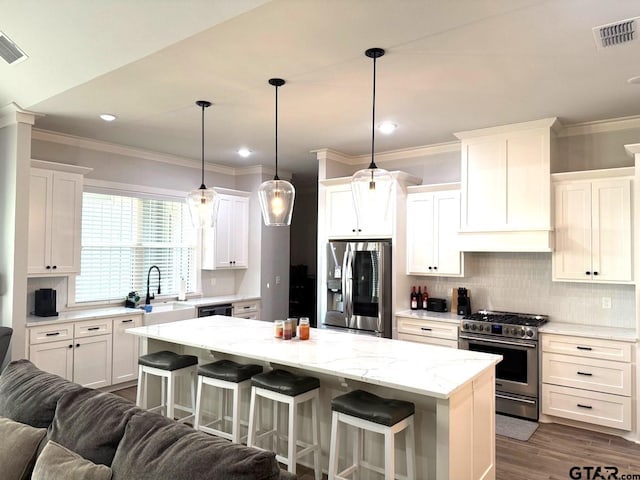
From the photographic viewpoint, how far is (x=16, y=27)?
3.10 metres

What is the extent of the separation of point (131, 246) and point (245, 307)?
5.85 ft

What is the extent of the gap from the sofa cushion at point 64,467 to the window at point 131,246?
3.58 m

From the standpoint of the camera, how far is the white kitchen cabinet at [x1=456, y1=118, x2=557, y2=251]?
414 cm

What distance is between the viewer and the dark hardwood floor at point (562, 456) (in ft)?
10.2

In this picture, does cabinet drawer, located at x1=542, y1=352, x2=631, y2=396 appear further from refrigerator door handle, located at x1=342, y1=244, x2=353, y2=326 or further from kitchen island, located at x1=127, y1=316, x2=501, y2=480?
refrigerator door handle, located at x1=342, y1=244, x2=353, y2=326

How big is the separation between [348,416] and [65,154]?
169 inches

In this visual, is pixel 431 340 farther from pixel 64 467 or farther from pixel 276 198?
pixel 64 467

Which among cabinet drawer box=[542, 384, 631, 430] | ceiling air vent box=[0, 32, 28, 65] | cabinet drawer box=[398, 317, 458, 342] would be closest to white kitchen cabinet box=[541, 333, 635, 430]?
cabinet drawer box=[542, 384, 631, 430]

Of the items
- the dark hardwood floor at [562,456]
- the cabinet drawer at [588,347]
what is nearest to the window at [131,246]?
the dark hardwood floor at [562,456]

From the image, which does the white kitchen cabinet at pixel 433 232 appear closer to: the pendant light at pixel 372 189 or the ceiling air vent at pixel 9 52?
the pendant light at pixel 372 189

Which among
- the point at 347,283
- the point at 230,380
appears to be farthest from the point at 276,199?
the point at 347,283

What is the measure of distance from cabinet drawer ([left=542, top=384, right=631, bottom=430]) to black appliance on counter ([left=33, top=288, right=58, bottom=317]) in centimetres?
487

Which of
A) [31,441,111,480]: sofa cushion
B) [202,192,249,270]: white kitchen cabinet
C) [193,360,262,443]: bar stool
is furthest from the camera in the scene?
[202,192,249,270]: white kitchen cabinet

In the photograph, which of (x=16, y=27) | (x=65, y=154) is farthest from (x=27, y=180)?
(x=16, y=27)
